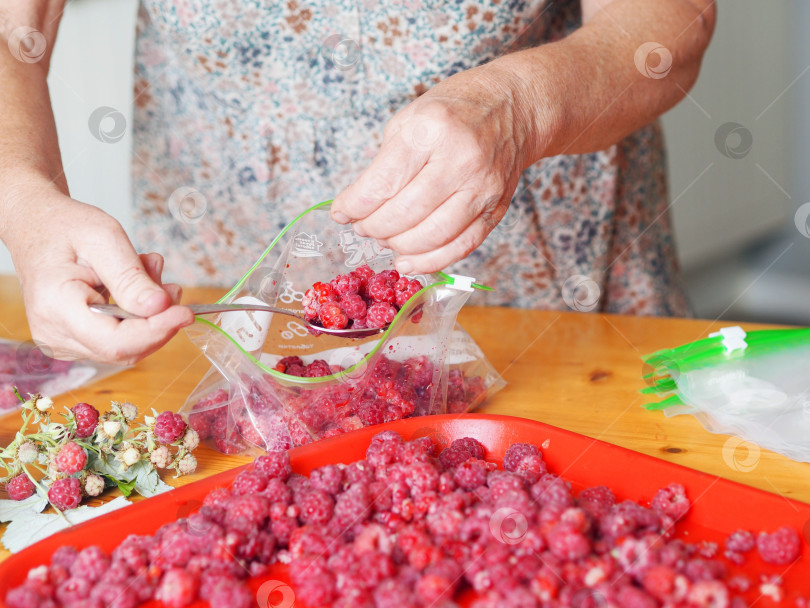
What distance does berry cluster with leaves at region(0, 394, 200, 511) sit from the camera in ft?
2.88

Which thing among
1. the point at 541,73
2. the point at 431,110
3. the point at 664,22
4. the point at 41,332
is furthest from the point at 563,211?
the point at 41,332

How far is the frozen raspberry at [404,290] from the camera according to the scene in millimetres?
992

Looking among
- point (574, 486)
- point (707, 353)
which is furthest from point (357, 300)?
point (707, 353)

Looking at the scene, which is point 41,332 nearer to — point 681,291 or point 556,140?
point 556,140

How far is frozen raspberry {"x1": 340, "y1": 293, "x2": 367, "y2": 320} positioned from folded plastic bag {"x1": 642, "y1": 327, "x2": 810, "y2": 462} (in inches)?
18.0

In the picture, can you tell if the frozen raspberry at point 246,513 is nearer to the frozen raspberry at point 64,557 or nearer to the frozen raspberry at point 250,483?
the frozen raspberry at point 250,483

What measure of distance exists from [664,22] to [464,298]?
25.7 inches

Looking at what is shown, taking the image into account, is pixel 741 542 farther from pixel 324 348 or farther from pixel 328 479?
pixel 324 348

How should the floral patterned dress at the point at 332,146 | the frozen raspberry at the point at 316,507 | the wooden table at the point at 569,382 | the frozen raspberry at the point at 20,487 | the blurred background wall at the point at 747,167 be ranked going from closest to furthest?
the frozen raspberry at the point at 316,507, the frozen raspberry at the point at 20,487, the wooden table at the point at 569,382, the floral patterned dress at the point at 332,146, the blurred background wall at the point at 747,167

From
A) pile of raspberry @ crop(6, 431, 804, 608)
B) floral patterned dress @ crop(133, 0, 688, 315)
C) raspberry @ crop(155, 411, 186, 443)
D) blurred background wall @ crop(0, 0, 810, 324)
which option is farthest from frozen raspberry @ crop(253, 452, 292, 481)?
blurred background wall @ crop(0, 0, 810, 324)

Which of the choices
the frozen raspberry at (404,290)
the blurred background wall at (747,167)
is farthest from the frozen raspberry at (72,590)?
the blurred background wall at (747,167)

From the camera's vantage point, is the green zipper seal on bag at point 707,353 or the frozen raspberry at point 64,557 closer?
the frozen raspberry at point 64,557

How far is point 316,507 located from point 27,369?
2.29ft

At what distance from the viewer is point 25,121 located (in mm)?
1169
